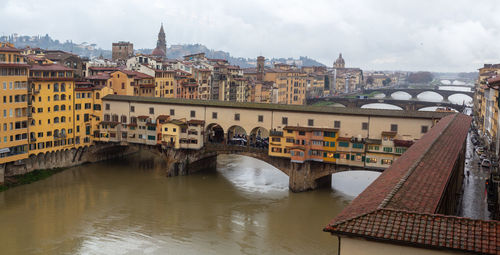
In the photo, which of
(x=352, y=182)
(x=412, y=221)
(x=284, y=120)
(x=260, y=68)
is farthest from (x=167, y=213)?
(x=260, y=68)

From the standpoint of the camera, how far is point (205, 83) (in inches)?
2403

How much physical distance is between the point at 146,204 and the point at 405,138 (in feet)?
53.6

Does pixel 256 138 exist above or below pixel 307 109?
below

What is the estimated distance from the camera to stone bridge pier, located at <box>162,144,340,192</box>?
31.8 meters

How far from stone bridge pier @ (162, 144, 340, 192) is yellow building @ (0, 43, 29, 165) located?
981 cm

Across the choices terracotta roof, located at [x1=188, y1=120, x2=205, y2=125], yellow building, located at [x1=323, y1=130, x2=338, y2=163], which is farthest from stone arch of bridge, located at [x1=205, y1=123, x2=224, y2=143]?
yellow building, located at [x1=323, y1=130, x2=338, y2=163]

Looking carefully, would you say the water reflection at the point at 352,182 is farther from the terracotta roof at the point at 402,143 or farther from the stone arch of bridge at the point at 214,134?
the stone arch of bridge at the point at 214,134

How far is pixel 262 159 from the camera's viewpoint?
34.1 meters

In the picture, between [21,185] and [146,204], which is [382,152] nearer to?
[146,204]

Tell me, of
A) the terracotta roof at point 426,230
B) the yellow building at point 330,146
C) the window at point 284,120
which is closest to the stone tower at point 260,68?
the window at point 284,120

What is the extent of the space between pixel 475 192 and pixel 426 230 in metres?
22.2

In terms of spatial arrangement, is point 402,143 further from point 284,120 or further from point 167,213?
point 167,213

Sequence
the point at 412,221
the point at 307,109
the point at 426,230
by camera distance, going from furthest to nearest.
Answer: the point at 307,109 < the point at 412,221 < the point at 426,230

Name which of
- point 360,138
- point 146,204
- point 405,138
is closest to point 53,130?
point 146,204
